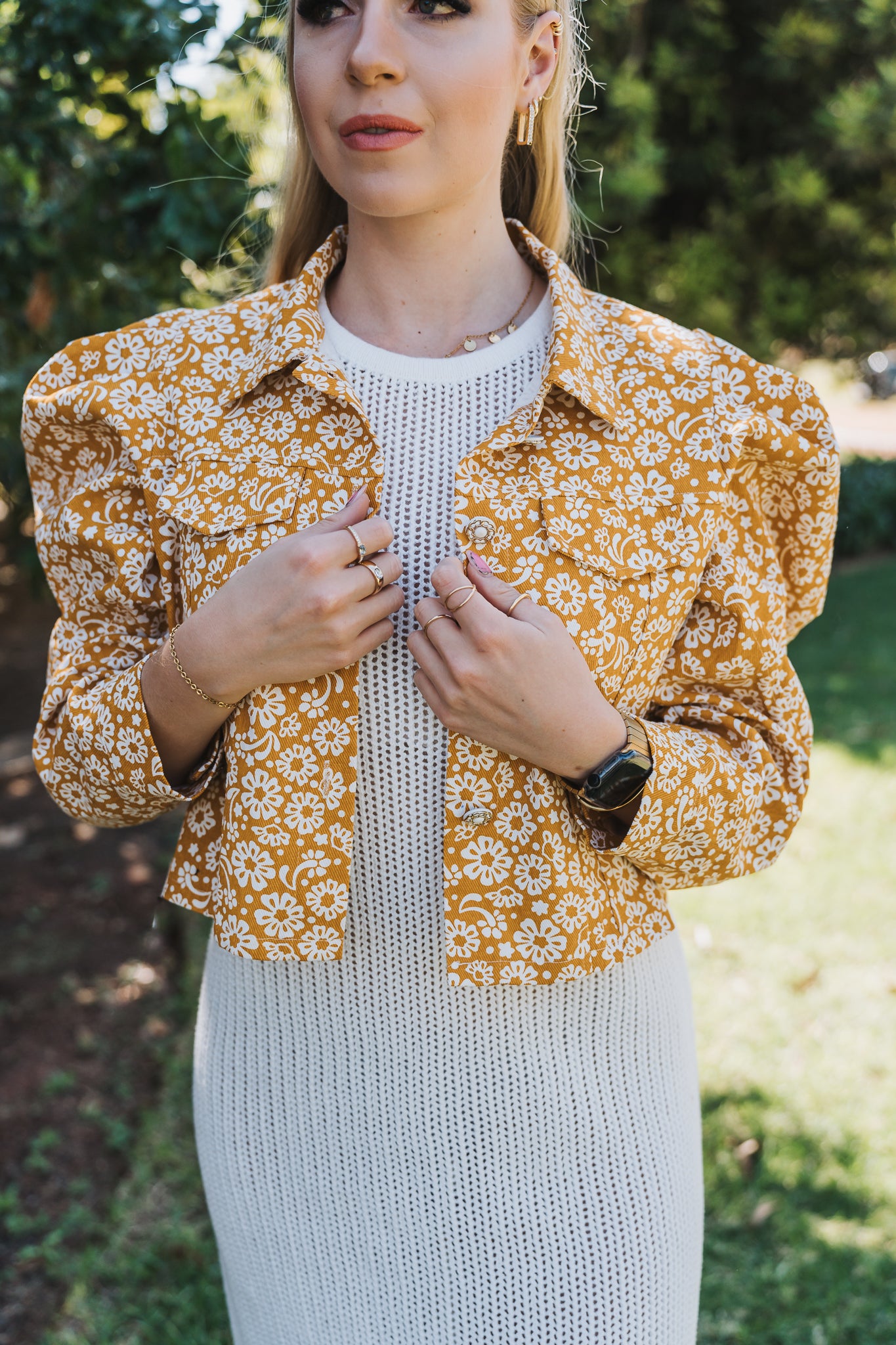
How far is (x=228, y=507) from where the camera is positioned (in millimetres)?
1537

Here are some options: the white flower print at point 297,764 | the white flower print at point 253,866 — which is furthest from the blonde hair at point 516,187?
the white flower print at point 253,866

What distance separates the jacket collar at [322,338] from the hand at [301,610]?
23cm

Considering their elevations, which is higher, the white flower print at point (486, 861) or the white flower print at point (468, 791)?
the white flower print at point (468, 791)

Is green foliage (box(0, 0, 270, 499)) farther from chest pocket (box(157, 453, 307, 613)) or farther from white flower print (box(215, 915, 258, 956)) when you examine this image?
white flower print (box(215, 915, 258, 956))

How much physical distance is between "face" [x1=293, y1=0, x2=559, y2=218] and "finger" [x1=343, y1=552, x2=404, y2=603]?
0.46 m

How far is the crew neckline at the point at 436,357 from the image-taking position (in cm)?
163

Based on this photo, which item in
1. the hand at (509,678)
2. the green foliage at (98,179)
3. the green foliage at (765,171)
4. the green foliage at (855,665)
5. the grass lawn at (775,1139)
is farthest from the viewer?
the green foliage at (765,171)

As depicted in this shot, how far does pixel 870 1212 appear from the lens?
3.17 metres

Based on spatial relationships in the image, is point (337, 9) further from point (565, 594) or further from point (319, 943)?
point (319, 943)

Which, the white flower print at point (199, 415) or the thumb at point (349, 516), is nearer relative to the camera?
the thumb at point (349, 516)

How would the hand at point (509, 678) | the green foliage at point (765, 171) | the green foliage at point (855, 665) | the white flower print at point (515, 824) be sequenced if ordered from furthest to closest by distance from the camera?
the green foliage at point (765, 171), the green foliage at point (855, 665), the white flower print at point (515, 824), the hand at point (509, 678)

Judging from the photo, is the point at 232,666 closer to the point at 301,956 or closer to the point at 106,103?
the point at 301,956

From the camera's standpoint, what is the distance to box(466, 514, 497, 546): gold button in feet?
4.82

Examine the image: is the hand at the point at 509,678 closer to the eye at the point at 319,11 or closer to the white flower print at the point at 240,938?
the white flower print at the point at 240,938
